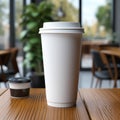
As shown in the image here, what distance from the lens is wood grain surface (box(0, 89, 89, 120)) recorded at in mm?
777

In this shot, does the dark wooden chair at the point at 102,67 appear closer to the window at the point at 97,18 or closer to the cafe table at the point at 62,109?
the cafe table at the point at 62,109

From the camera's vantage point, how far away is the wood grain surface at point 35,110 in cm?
78

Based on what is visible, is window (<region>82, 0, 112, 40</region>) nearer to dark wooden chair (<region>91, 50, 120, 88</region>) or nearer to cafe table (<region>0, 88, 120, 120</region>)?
dark wooden chair (<region>91, 50, 120, 88</region>)

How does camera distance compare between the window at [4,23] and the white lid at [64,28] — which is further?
the window at [4,23]

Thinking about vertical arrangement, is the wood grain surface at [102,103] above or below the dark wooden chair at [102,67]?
above

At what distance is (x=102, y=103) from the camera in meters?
0.96

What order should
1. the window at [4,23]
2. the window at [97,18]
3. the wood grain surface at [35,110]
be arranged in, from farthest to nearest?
the window at [97,18], the window at [4,23], the wood grain surface at [35,110]

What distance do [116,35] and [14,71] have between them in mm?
4583

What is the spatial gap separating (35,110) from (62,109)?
0.28ft

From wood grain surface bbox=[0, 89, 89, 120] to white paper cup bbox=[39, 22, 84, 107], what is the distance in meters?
0.04

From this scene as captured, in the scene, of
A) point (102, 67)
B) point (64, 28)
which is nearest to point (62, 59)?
point (64, 28)

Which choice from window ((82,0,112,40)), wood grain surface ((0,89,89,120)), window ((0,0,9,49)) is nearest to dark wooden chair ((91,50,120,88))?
wood grain surface ((0,89,89,120))

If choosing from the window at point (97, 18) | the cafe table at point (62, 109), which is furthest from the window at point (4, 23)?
the cafe table at point (62, 109)

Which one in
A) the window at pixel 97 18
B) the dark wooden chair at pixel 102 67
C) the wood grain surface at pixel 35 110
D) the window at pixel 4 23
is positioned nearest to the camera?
Answer: the wood grain surface at pixel 35 110
